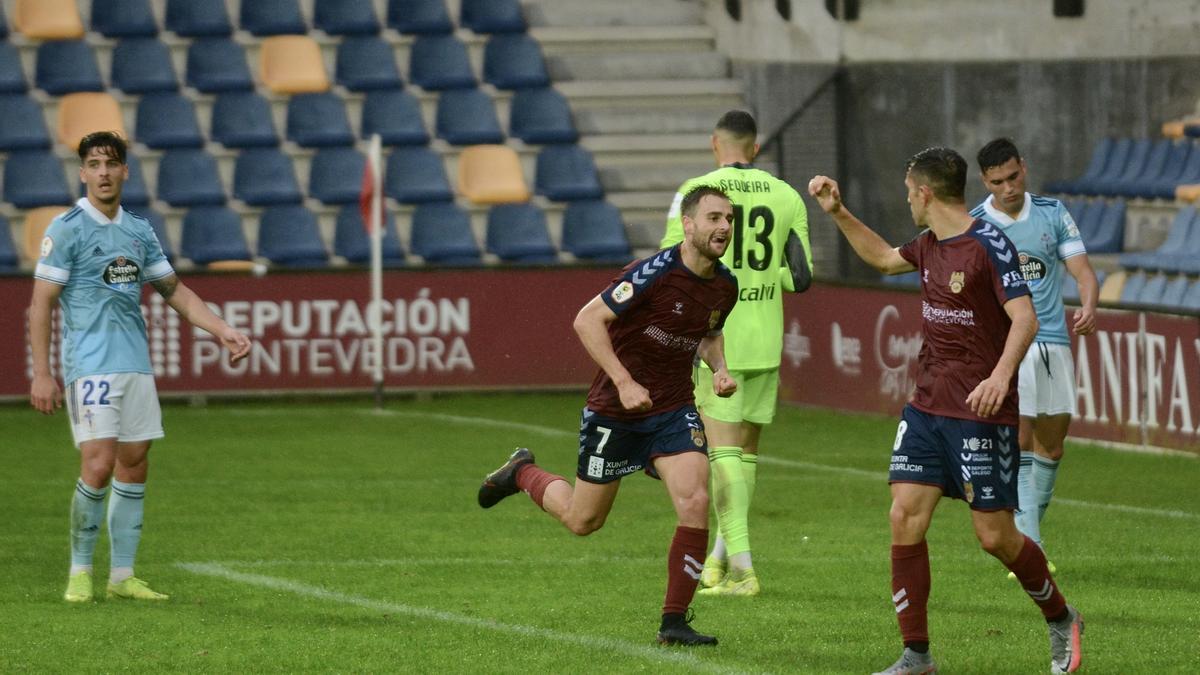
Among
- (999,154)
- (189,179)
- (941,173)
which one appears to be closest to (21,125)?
(189,179)

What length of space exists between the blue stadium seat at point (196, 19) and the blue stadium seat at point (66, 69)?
112cm

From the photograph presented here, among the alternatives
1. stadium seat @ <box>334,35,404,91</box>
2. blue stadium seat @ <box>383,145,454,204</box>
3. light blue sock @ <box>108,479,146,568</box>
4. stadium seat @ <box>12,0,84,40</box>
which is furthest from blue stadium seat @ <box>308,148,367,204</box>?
light blue sock @ <box>108,479,146,568</box>

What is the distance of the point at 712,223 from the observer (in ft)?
26.2

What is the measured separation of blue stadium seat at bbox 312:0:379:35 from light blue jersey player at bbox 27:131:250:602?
14843mm

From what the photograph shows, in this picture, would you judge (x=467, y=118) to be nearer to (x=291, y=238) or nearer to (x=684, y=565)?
(x=291, y=238)

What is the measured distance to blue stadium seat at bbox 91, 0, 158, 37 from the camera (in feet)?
76.6

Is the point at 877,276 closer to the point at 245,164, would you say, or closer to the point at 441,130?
the point at 441,130

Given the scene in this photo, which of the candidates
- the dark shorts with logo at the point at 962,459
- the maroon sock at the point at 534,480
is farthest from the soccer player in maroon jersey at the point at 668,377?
the dark shorts with logo at the point at 962,459

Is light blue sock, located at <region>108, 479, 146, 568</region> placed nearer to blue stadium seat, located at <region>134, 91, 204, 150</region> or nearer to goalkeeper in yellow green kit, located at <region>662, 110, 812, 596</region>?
goalkeeper in yellow green kit, located at <region>662, 110, 812, 596</region>

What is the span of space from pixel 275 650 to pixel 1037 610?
3367 millimetres

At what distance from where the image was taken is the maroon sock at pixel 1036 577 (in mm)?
7469

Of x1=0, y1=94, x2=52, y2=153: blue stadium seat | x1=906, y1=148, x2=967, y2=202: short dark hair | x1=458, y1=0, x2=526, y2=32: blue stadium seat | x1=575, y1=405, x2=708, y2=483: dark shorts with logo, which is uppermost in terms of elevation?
x1=458, y1=0, x2=526, y2=32: blue stadium seat

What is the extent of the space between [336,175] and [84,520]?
1336 cm

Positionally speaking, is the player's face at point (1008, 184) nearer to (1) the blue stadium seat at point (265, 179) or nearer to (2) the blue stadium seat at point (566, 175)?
(2) the blue stadium seat at point (566, 175)
